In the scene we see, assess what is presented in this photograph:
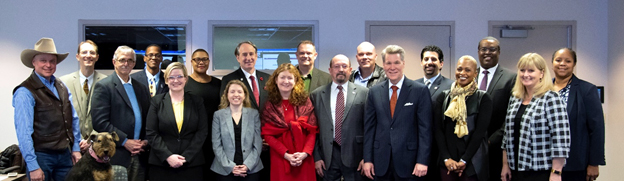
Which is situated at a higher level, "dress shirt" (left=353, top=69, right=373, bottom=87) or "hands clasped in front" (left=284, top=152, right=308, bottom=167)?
"dress shirt" (left=353, top=69, right=373, bottom=87)

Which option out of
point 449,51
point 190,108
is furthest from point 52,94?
point 449,51

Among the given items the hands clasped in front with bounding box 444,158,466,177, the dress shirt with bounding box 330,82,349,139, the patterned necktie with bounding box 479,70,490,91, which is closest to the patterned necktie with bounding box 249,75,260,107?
the dress shirt with bounding box 330,82,349,139

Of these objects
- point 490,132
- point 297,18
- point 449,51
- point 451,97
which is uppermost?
point 297,18

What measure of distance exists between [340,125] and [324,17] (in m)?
2.52

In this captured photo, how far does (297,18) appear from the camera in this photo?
19.6 feet

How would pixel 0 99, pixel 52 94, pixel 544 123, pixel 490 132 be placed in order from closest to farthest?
1. pixel 544 123
2. pixel 52 94
3. pixel 490 132
4. pixel 0 99

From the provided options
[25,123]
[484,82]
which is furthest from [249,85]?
[484,82]

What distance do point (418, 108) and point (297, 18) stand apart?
2.84m

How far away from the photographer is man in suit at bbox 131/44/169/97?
14.7 ft

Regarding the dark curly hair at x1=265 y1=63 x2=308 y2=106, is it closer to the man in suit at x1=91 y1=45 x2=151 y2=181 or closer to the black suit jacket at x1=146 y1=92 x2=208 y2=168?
the black suit jacket at x1=146 y1=92 x2=208 y2=168

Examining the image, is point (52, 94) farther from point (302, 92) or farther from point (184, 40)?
point (184, 40)

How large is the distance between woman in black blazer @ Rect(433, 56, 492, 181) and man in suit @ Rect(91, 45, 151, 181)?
7.84ft

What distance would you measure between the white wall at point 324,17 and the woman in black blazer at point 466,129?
2.66 m

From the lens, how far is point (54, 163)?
→ 11.8ft
